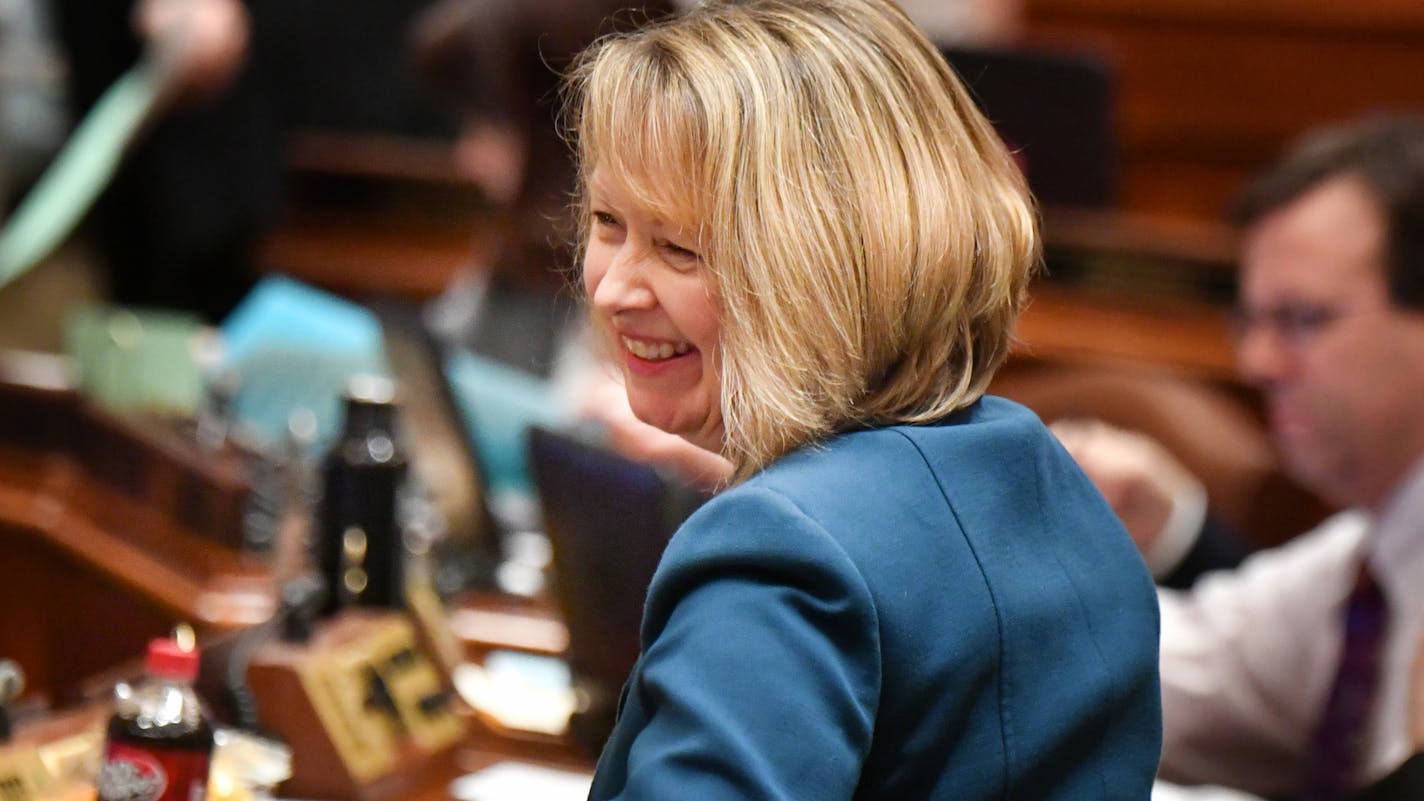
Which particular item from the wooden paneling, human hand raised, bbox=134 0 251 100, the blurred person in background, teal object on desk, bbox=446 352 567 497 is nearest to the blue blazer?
teal object on desk, bbox=446 352 567 497

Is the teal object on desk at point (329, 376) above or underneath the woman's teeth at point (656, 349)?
underneath

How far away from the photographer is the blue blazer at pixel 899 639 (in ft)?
2.78

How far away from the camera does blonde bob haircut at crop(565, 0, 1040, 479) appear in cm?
96

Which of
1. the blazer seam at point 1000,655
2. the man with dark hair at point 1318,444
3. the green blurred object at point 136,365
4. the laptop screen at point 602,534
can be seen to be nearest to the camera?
the blazer seam at point 1000,655

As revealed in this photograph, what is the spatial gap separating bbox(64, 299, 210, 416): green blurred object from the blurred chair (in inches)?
44.9

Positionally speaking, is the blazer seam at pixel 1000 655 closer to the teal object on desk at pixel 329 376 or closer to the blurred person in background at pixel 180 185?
the teal object on desk at pixel 329 376

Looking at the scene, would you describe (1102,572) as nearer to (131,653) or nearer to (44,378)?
(131,653)

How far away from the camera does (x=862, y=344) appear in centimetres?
97

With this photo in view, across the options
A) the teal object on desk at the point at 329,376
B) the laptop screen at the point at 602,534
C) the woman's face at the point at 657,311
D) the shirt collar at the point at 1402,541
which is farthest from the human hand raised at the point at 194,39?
the woman's face at the point at 657,311

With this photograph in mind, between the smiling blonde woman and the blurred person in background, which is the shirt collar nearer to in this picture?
the smiling blonde woman

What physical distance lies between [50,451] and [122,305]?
7.75 ft

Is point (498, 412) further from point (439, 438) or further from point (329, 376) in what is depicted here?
point (329, 376)

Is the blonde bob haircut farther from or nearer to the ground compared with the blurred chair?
farther from the ground

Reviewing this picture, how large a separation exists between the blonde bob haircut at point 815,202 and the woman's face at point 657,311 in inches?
0.6
